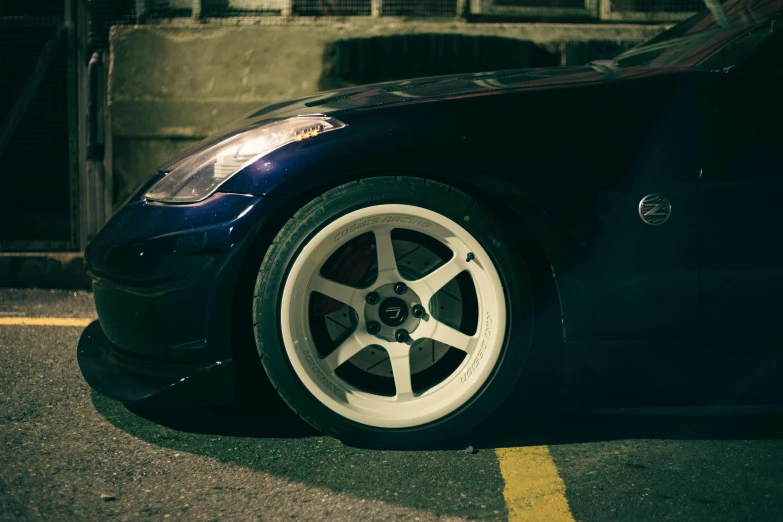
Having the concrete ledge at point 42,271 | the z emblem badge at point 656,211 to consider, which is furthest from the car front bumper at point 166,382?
the concrete ledge at point 42,271

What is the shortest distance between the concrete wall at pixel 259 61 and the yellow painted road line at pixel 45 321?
1.61 m

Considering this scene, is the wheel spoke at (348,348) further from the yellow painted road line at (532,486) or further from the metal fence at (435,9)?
the metal fence at (435,9)

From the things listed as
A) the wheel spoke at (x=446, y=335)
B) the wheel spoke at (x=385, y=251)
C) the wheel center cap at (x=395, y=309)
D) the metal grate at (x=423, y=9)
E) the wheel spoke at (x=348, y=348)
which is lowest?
the wheel spoke at (x=348, y=348)

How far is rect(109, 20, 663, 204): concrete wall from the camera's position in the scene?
5.88 meters

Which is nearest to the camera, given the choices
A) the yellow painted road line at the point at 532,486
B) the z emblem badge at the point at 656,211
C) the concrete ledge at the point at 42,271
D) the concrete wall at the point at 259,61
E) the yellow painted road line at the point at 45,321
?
the yellow painted road line at the point at 532,486

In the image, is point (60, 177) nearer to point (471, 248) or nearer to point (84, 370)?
point (84, 370)

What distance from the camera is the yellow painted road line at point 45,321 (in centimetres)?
424

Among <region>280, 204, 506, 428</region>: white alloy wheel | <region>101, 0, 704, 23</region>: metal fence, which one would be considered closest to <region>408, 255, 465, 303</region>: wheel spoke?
<region>280, 204, 506, 428</region>: white alloy wheel

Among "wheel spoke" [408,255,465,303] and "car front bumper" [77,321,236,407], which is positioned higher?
"wheel spoke" [408,255,465,303]

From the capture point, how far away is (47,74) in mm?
5789

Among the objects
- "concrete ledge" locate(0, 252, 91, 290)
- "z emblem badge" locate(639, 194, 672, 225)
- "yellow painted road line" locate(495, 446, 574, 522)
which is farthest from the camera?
"concrete ledge" locate(0, 252, 91, 290)

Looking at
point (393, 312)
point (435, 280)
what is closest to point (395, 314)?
point (393, 312)

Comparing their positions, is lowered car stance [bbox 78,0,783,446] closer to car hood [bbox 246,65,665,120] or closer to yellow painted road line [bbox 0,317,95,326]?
car hood [bbox 246,65,665,120]

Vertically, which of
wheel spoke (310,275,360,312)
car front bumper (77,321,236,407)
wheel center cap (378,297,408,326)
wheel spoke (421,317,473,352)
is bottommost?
car front bumper (77,321,236,407)
